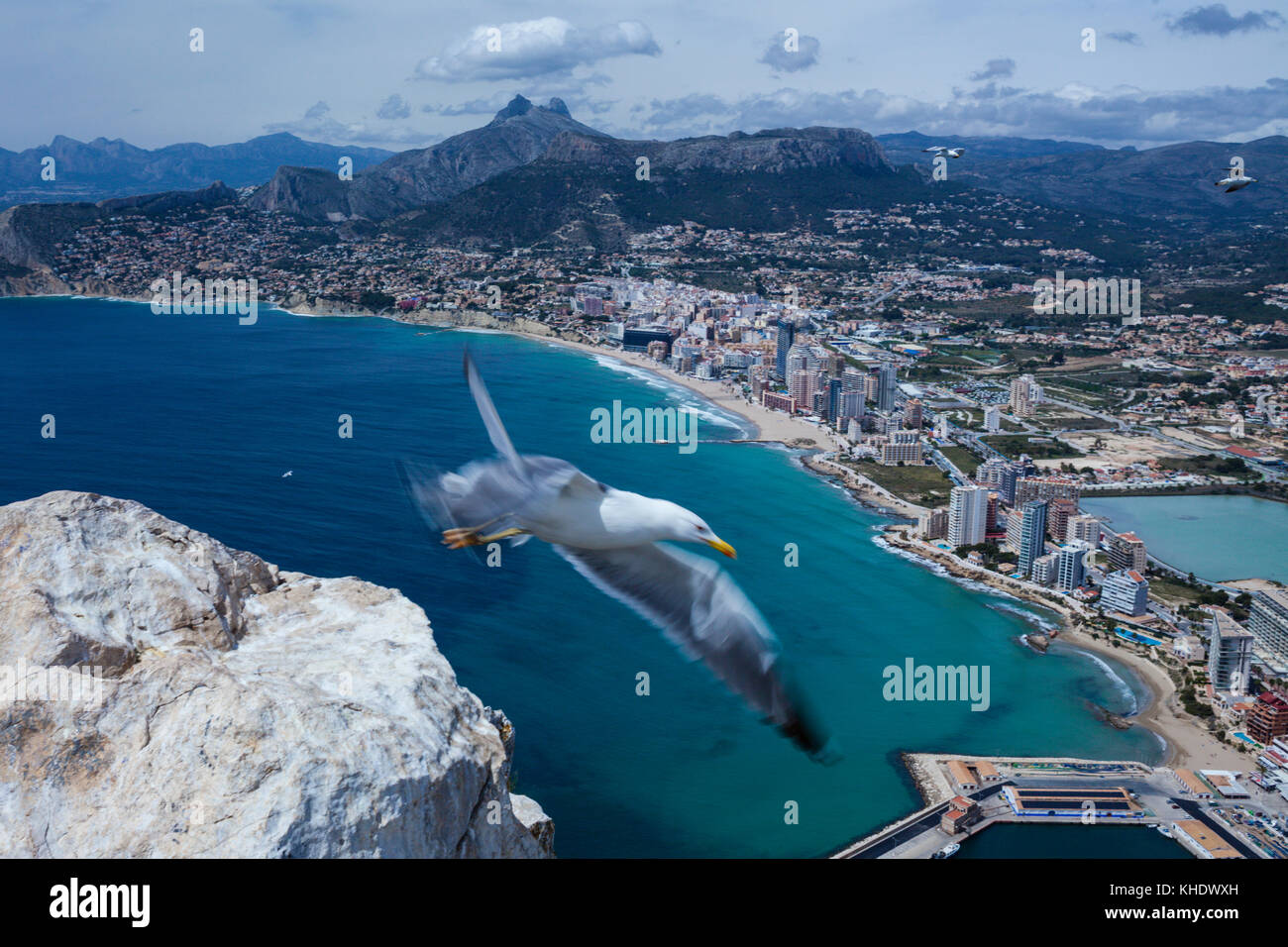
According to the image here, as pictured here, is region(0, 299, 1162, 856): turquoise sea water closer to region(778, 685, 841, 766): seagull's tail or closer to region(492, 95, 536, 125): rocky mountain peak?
region(778, 685, 841, 766): seagull's tail

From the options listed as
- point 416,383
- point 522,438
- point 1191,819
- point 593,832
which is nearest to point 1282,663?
point 1191,819

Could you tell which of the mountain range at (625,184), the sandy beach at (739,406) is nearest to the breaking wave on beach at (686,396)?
the sandy beach at (739,406)

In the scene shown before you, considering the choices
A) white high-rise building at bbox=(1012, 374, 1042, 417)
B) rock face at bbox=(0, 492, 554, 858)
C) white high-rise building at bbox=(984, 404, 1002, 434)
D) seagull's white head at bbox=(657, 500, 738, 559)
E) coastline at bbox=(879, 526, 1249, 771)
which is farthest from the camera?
white high-rise building at bbox=(1012, 374, 1042, 417)

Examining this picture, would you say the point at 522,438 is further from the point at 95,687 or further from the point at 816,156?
the point at 816,156

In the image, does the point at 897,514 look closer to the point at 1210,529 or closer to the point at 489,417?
the point at 1210,529

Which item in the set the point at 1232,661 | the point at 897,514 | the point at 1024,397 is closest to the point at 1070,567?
the point at 1232,661

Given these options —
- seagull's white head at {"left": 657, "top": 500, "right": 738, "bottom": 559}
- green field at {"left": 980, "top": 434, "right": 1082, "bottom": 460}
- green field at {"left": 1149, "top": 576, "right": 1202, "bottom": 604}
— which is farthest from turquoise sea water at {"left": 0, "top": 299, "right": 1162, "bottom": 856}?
green field at {"left": 980, "top": 434, "right": 1082, "bottom": 460}

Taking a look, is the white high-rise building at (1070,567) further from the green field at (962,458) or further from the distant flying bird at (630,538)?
the distant flying bird at (630,538)
